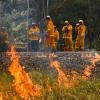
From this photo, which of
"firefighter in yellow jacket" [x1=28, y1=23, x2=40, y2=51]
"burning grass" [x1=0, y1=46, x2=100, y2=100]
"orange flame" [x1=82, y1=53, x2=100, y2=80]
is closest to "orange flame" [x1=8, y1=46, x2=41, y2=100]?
"burning grass" [x1=0, y1=46, x2=100, y2=100]

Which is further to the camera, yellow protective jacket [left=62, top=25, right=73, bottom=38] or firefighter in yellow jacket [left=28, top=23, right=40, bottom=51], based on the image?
firefighter in yellow jacket [left=28, top=23, right=40, bottom=51]

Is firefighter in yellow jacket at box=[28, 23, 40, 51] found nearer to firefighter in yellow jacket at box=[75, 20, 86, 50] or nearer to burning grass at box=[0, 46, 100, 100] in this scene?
firefighter in yellow jacket at box=[75, 20, 86, 50]

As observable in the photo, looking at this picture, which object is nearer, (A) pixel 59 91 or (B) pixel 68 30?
(A) pixel 59 91

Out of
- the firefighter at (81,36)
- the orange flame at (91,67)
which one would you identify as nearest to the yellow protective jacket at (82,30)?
the firefighter at (81,36)

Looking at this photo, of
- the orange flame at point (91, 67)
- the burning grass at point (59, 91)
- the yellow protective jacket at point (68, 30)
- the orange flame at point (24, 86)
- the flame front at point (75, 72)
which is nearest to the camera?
the burning grass at point (59, 91)

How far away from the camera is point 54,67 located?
60.0 feet

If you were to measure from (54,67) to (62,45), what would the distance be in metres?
6.55

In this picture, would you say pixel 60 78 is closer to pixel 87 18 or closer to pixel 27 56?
pixel 27 56

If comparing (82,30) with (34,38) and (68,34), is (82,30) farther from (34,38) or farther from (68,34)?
(34,38)

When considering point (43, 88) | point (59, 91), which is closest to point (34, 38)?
point (43, 88)

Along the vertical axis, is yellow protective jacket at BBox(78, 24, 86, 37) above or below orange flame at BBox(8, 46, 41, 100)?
above

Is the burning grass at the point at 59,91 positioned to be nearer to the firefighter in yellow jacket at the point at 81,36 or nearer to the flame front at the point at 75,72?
the flame front at the point at 75,72

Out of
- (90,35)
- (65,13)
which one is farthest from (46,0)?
(90,35)

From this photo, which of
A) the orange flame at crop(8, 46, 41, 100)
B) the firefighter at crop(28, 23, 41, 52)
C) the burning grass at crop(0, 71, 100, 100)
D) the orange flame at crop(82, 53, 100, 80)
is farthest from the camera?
the firefighter at crop(28, 23, 41, 52)
